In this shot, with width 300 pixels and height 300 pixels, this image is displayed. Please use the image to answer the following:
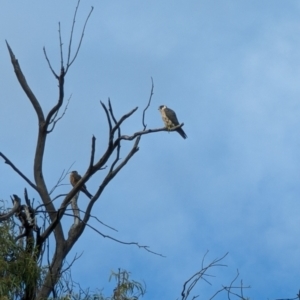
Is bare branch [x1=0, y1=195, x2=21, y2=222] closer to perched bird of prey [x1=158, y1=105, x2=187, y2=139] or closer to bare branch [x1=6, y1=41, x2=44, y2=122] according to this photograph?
bare branch [x1=6, y1=41, x2=44, y2=122]

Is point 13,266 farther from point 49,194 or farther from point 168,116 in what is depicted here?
point 168,116

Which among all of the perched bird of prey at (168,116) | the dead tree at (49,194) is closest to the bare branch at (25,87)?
the dead tree at (49,194)

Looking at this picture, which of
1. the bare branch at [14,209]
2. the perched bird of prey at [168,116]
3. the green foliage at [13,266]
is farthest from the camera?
the perched bird of prey at [168,116]

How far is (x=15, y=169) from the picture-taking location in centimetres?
649

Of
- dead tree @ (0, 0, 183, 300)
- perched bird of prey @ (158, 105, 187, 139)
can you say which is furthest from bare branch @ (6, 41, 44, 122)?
perched bird of prey @ (158, 105, 187, 139)

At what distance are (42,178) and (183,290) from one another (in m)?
1.97

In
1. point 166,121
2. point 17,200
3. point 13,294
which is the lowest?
point 13,294

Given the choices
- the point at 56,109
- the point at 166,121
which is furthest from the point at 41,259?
the point at 166,121

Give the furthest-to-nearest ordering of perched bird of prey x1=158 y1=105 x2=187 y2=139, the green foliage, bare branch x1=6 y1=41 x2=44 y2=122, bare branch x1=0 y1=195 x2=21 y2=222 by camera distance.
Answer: perched bird of prey x1=158 y1=105 x2=187 y2=139
bare branch x1=6 y1=41 x2=44 y2=122
bare branch x1=0 y1=195 x2=21 y2=222
the green foliage

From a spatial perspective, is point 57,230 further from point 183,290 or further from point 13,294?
point 183,290

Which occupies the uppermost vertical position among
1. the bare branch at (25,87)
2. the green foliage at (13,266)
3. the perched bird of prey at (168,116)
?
the perched bird of prey at (168,116)

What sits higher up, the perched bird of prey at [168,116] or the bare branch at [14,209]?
the perched bird of prey at [168,116]

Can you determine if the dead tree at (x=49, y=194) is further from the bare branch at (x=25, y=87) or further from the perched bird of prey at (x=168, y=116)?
the perched bird of prey at (x=168, y=116)

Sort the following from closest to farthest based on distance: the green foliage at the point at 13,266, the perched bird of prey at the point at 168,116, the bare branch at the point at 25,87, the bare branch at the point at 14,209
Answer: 1. the green foliage at the point at 13,266
2. the bare branch at the point at 14,209
3. the bare branch at the point at 25,87
4. the perched bird of prey at the point at 168,116
